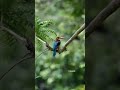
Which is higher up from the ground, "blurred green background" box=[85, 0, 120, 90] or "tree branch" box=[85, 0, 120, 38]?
"tree branch" box=[85, 0, 120, 38]

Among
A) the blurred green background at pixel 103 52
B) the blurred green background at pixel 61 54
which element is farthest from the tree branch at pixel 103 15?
the blurred green background at pixel 61 54

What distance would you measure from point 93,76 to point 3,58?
1.09 ft

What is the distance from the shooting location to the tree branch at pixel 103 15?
1.20 meters

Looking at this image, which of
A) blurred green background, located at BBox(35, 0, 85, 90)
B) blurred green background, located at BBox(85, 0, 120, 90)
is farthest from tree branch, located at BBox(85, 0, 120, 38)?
blurred green background, located at BBox(35, 0, 85, 90)

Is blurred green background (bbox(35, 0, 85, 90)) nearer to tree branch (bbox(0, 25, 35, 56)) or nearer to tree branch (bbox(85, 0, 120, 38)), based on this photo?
tree branch (bbox(0, 25, 35, 56))

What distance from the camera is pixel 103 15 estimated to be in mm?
1218

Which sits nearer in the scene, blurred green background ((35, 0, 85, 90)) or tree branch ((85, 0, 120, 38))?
tree branch ((85, 0, 120, 38))

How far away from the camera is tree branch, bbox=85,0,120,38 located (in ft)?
3.93

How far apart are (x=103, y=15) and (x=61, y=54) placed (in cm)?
61

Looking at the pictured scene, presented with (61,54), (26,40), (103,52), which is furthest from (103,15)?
(61,54)

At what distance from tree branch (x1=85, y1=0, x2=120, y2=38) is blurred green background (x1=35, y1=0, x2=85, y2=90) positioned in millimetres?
184

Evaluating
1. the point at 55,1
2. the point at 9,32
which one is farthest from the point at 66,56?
the point at 9,32

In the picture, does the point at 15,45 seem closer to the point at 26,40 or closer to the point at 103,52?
the point at 26,40

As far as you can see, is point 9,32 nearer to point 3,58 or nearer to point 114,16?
point 3,58
